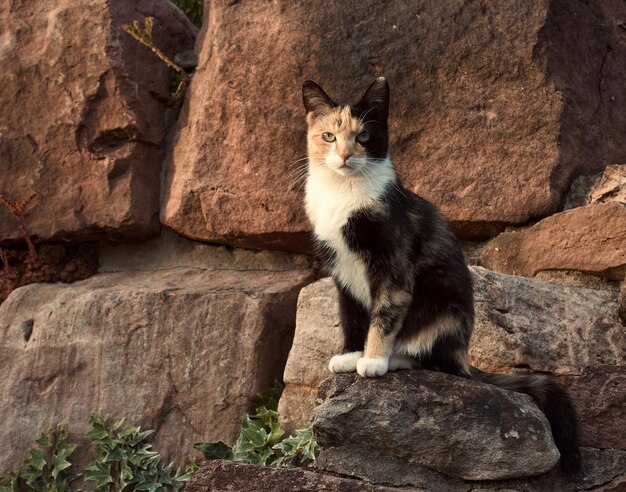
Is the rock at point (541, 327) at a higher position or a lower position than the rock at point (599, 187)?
lower

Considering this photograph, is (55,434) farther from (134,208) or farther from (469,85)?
(469,85)

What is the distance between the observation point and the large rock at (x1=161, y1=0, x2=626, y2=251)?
457cm

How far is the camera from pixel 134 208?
16.0 feet

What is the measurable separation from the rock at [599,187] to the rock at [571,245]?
7.8 inches

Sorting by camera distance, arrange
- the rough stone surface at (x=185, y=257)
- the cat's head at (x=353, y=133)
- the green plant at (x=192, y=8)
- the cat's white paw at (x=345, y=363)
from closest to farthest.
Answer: the cat's white paw at (x=345, y=363) < the cat's head at (x=353, y=133) < the rough stone surface at (x=185, y=257) < the green plant at (x=192, y=8)

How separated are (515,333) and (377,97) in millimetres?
1233

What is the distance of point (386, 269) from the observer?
11.9ft

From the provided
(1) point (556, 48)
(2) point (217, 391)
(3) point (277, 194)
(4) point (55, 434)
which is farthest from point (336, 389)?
(1) point (556, 48)

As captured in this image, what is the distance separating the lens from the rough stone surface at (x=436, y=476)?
3.38m

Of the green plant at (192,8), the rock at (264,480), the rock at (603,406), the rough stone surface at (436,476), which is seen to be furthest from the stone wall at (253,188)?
the green plant at (192,8)

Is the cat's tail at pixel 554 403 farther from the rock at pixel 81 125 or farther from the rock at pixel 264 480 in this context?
the rock at pixel 81 125

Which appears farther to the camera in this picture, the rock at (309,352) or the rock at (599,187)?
the rock at (599,187)

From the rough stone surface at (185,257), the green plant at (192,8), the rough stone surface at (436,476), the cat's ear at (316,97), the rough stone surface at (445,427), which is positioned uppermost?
the green plant at (192,8)

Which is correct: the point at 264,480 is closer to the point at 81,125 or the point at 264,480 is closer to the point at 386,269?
the point at 386,269
